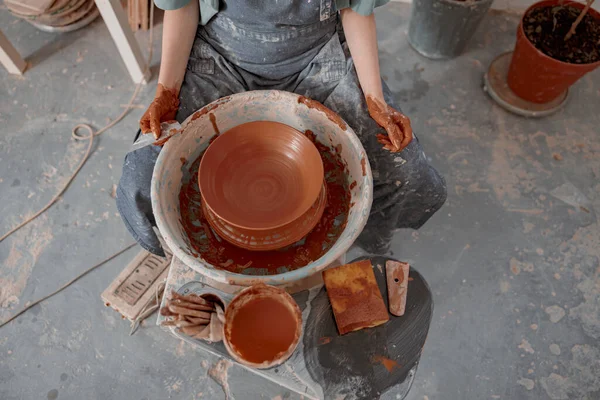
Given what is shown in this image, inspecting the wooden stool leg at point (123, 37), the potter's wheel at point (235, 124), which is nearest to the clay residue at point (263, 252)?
the potter's wheel at point (235, 124)

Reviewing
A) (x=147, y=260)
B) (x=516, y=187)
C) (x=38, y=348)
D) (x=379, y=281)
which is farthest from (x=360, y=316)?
(x=38, y=348)

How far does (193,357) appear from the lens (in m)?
1.85

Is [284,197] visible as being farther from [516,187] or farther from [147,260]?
[516,187]

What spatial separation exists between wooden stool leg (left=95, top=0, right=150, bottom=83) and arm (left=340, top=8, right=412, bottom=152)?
1260mm

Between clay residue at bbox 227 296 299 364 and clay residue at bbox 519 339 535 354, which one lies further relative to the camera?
clay residue at bbox 519 339 535 354

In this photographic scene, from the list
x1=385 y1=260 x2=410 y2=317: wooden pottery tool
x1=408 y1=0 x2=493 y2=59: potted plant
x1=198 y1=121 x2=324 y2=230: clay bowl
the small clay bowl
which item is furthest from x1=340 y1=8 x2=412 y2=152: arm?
x1=408 y1=0 x2=493 y2=59: potted plant

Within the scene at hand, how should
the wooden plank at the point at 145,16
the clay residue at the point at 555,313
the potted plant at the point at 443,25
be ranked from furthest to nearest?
the wooden plank at the point at 145,16 < the potted plant at the point at 443,25 < the clay residue at the point at 555,313

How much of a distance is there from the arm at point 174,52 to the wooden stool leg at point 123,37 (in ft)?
2.72

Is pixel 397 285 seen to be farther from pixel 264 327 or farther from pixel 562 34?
pixel 562 34

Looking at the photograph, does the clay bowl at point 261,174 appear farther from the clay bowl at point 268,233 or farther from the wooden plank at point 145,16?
the wooden plank at point 145,16

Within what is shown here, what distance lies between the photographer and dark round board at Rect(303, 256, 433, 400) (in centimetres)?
114

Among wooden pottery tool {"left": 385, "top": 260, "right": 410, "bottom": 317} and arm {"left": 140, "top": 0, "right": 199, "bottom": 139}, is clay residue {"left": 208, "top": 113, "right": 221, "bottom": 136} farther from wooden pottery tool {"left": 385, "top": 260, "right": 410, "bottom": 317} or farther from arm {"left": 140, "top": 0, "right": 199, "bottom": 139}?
wooden pottery tool {"left": 385, "top": 260, "right": 410, "bottom": 317}

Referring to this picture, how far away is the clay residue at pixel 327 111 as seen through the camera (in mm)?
1262

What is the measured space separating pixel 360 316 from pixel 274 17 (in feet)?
3.29
